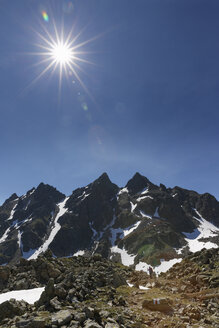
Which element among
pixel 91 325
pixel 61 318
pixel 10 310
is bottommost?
pixel 91 325

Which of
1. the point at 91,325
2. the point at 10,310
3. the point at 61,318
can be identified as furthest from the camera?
the point at 10,310

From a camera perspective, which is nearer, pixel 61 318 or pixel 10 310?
pixel 61 318

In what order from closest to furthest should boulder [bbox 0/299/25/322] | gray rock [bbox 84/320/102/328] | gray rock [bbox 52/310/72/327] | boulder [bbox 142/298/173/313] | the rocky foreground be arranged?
1. gray rock [bbox 84/320/102/328]
2. gray rock [bbox 52/310/72/327]
3. the rocky foreground
4. boulder [bbox 0/299/25/322]
5. boulder [bbox 142/298/173/313]

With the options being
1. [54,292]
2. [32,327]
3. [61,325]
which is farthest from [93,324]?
[54,292]

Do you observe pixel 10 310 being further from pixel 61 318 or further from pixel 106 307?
pixel 106 307

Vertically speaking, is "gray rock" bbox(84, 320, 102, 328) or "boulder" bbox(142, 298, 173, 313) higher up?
"gray rock" bbox(84, 320, 102, 328)

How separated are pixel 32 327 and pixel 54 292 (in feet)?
15.4

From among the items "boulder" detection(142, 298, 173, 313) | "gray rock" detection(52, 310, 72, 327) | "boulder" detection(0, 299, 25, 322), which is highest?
"boulder" detection(0, 299, 25, 322)

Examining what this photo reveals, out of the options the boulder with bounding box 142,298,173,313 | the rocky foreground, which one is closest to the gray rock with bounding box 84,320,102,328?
the rocky foreground

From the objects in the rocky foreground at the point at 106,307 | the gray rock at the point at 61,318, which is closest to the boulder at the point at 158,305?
the rocky foreground at the point at 106,307

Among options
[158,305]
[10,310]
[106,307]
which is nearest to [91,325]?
[106,307]

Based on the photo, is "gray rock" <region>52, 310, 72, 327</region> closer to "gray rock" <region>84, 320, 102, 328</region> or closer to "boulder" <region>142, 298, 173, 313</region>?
"gray rock" <region>84, 320, 102, 328</region>

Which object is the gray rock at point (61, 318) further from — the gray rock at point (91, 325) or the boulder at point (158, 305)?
the boulder at point (158, 305)

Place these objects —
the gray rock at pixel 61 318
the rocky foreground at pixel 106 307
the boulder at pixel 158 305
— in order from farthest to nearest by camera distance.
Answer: the boulder at pixel 158 305
the rocky foreground at pixel 106 307
the gray rock at pixel 61 318
